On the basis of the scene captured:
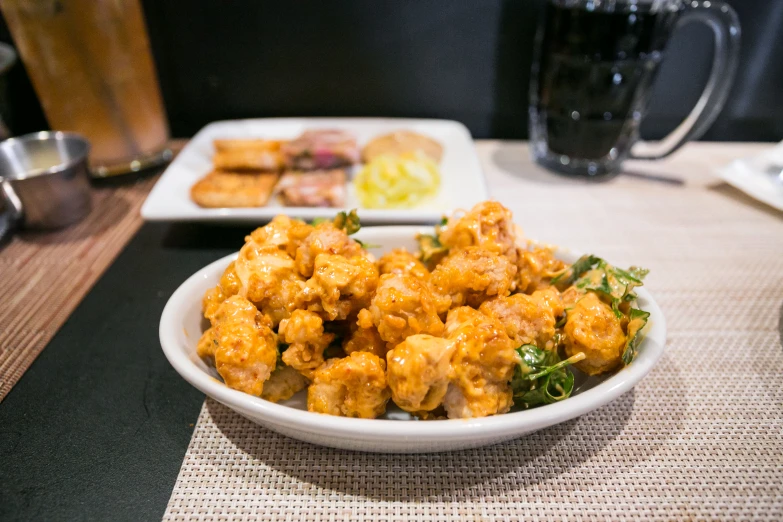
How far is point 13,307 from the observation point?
4.60 feet

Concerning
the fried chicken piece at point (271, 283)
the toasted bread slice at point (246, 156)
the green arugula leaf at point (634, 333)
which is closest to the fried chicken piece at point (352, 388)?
the fried chicken piece at point (271, 283)

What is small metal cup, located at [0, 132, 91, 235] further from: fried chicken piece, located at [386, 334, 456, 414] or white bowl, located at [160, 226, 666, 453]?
fried chicken piece, located at [386, 334, 456, 414]

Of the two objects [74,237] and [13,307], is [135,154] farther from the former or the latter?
[13,307]

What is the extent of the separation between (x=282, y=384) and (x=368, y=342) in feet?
0.63

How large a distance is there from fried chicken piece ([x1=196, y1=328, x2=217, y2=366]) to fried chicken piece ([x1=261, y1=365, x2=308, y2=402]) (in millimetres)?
126

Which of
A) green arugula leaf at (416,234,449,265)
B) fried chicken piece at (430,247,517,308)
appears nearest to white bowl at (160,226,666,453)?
fried chicken piece at (430,247,517,308)

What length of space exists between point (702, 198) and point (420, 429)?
1.74 metres

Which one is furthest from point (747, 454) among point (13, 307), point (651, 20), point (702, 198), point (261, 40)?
point (261, 40)

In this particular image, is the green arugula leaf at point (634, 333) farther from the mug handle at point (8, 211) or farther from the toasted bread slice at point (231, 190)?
the mug handle at point (8, 211)

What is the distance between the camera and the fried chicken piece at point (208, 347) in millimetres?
974

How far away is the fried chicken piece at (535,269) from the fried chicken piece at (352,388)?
0.39m

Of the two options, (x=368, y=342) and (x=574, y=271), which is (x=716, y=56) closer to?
(x=574, y=271)

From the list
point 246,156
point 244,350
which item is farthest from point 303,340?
point 246,156

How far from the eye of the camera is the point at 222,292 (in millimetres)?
1044
